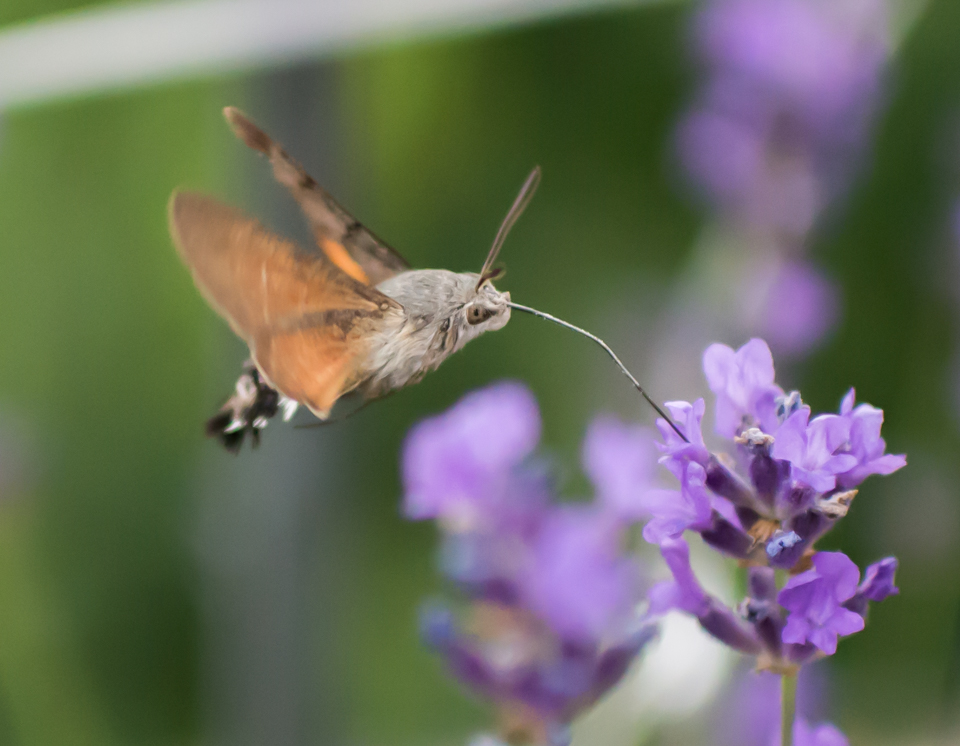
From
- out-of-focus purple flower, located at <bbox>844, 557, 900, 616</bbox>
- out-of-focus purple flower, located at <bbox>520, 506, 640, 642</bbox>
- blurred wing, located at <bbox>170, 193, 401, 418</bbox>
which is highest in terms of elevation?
blurred wing, located at <bbox>170, 193, 401, 418</bbox>

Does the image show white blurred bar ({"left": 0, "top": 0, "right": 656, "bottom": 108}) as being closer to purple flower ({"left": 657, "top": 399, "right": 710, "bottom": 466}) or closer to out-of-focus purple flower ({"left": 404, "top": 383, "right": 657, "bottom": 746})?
out-of-focus purple flower ({"left": 404, "top": 383, "right": 657, "bottom": 746})

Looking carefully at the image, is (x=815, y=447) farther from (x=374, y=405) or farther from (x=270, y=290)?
(x=374, y=405)

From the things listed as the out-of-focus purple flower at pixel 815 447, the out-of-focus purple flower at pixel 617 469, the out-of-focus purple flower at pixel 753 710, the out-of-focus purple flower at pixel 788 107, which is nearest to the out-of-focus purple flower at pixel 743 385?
the out-of-focus purple flower at pixel 815 447

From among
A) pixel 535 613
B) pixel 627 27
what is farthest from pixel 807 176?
pixel 535 613

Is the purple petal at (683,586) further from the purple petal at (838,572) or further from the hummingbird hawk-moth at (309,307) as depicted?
the hummingbird hawk-moth at (309,307)

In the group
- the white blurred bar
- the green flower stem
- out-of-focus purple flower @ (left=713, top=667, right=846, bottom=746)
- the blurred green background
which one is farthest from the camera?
the blurred green background

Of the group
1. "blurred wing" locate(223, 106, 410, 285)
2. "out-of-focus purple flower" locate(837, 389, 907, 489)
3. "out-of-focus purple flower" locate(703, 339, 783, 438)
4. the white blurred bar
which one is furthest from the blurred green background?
"out-of-focus purple flower" locate(837, 389, 907, 489)

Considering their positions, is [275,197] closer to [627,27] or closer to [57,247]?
[57,247]
